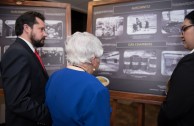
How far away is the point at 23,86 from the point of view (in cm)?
141

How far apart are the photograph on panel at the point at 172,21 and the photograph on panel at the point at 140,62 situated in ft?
0.70

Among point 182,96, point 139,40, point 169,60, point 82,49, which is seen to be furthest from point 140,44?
point 82,49

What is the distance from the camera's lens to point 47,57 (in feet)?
7.59

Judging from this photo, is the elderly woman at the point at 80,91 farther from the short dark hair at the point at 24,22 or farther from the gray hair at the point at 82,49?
the short dark hair at the point at 24,22

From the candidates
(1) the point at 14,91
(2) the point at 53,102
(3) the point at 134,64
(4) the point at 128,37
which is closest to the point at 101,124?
(2) the point at 53,102

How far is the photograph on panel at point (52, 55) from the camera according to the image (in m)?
2.30

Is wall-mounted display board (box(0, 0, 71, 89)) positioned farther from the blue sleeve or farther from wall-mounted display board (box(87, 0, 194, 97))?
the blue sleeve

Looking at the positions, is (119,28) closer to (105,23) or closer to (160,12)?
(105,23)

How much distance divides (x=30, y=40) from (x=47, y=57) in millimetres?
617

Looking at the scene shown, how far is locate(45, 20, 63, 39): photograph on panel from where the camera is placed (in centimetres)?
233

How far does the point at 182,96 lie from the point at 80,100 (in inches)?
23.0

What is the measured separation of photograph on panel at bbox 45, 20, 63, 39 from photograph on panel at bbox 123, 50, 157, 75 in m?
0.80

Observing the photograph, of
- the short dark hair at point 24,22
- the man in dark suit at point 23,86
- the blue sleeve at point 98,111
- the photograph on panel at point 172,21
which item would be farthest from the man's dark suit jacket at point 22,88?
the photograph on panel at point 172,21

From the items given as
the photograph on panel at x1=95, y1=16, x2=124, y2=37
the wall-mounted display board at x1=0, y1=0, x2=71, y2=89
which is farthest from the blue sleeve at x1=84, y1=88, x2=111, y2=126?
the wall-mounted display board at x1=0, y1=0, x2=71, y2=89
